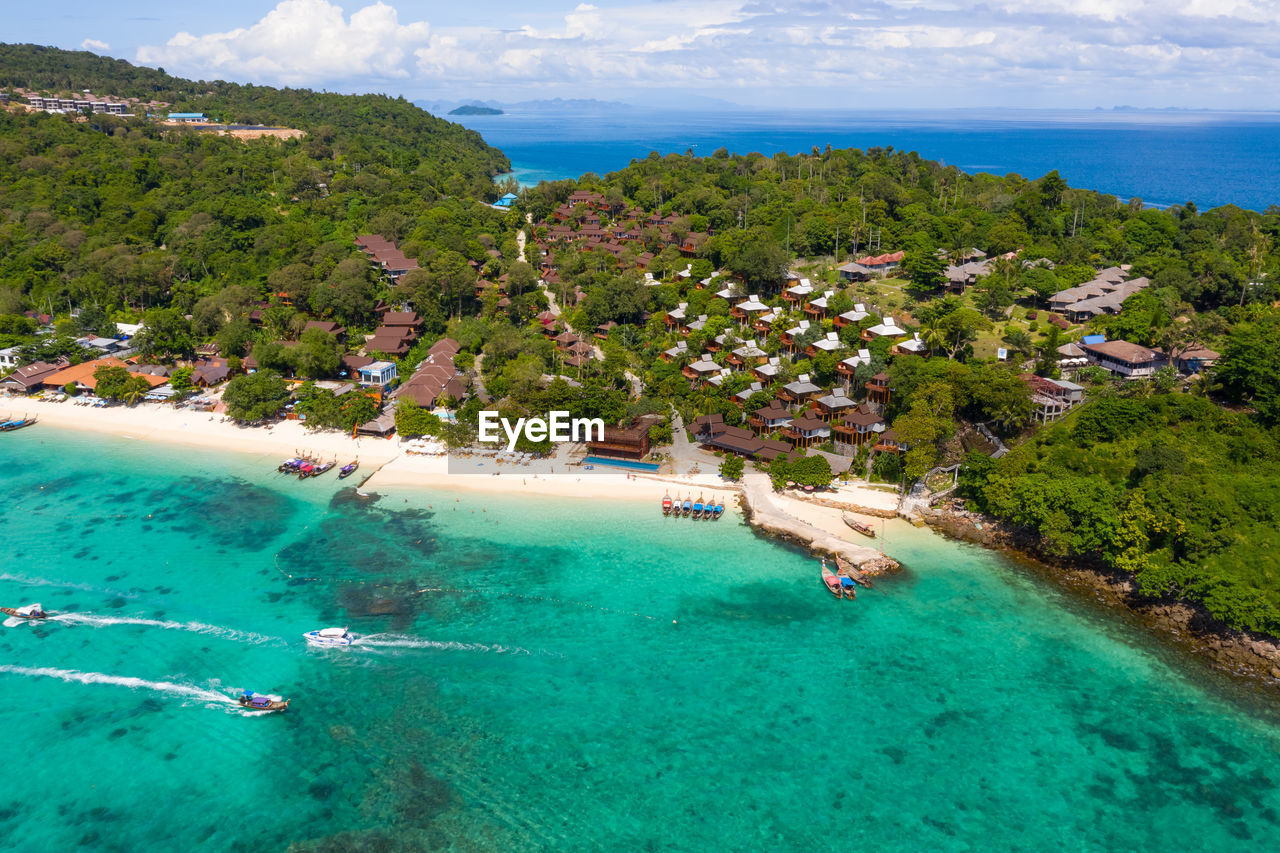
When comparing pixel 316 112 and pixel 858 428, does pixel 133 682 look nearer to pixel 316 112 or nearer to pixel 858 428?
pixel 858 428

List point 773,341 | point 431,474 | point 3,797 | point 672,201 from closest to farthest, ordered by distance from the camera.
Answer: point 3,797, point 431,474, point 773,341, point 672,201

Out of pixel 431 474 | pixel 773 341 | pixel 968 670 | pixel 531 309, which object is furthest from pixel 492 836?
pixel 531 309

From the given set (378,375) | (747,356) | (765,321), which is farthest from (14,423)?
(765,321)

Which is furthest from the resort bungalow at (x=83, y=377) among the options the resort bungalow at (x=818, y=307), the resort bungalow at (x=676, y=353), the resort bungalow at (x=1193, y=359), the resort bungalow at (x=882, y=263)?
the resort bungalow at (x=1193, y=359)

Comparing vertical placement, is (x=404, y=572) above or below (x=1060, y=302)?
below

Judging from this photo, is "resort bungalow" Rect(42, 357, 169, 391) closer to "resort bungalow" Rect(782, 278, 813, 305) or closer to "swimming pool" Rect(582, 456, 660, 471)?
"swimming pool" Rect(582, 456, 660, 471)

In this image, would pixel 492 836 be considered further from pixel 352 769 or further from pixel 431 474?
pixel 431 474

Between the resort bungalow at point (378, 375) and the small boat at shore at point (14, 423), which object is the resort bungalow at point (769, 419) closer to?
the resort bungalow at point (378, 375)
